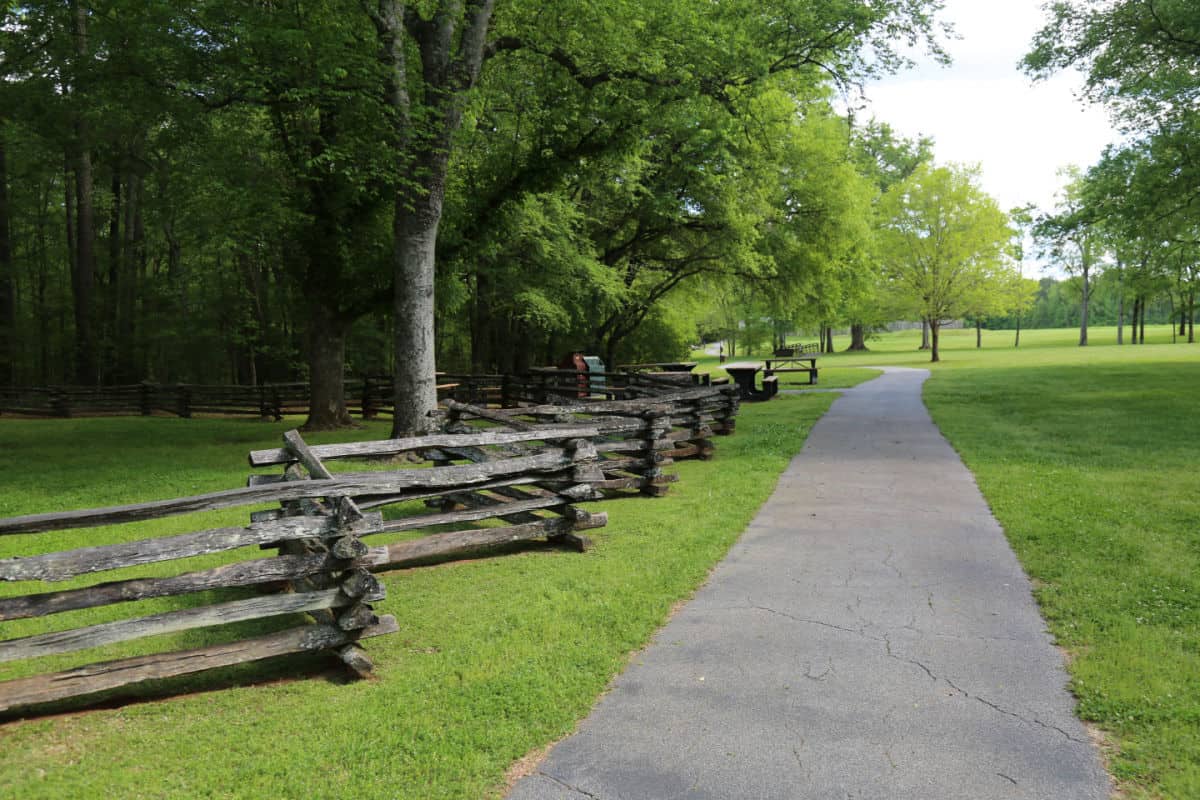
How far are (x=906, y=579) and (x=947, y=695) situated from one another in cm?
217

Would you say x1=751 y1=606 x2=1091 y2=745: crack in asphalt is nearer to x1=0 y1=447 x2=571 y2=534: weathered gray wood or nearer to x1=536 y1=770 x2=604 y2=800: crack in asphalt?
x1=536 y1=770 x2=604 y2=800: crack in asphalt

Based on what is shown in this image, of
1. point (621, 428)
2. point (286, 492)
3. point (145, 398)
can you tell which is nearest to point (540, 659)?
point (286, 492)

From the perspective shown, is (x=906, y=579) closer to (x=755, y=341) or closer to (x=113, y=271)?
(x=113, y=271)

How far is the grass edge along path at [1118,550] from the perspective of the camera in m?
3.90

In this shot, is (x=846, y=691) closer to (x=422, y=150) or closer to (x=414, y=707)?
(x=414, y=707)

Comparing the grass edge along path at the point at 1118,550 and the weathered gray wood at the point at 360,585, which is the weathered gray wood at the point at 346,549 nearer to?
the weathered gray wood at the point at 360,585

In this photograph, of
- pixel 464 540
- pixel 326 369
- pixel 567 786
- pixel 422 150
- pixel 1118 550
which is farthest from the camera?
pixel 326 369

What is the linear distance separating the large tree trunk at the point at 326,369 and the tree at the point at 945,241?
38254 mm

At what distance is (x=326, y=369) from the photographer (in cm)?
1803

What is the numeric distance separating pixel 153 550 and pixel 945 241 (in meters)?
48.9

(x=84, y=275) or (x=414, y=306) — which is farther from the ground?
(x=84, y=275)

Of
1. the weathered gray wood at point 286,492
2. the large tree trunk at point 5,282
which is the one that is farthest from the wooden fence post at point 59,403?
the weathered gray wood at point 286,492

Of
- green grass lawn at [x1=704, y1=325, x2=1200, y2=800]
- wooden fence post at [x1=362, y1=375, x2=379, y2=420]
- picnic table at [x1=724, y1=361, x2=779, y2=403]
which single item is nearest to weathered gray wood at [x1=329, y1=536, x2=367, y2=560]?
green grass lawn at [x1=704, y1=325, x2=1200, y2=800]

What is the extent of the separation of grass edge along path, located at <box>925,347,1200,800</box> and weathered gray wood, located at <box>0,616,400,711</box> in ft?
14.8
